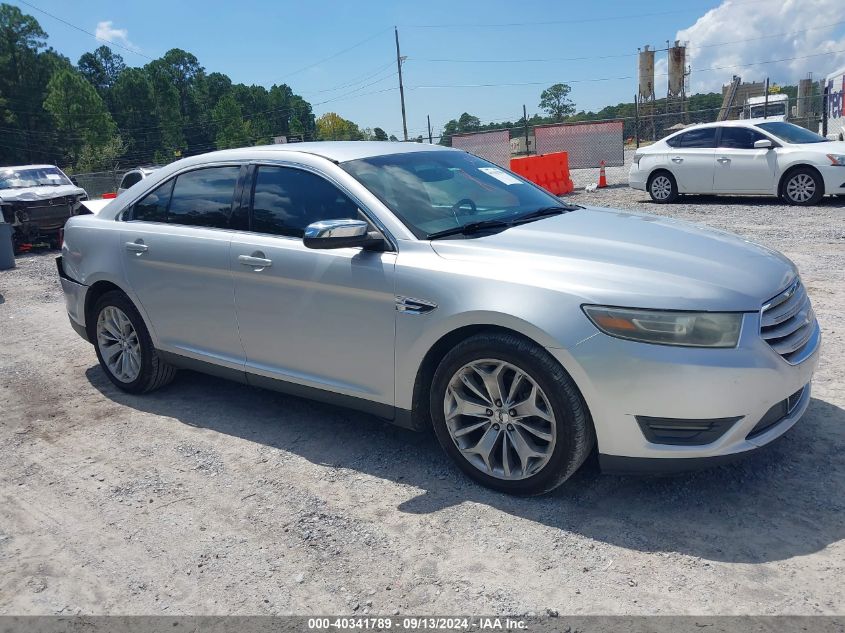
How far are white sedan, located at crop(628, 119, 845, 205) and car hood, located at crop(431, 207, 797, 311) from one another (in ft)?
32.4

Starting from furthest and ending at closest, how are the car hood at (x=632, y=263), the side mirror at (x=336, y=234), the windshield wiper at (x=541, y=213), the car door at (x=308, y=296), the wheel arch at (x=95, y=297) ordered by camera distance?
1. the wheel arch at (x=95, y=297)
2. the windshield wiper at (x=541, y=213)
3. the car door at (x=308, y=296)
4. the side mirror at (x=336, y=234)
5. the car hood at (x=632, y=263)

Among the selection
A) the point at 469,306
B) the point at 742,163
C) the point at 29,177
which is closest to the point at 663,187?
the point at 742,163

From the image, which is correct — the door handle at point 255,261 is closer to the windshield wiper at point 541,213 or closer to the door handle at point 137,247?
the door handle at point 137,247

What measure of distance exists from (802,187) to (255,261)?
11.4 m

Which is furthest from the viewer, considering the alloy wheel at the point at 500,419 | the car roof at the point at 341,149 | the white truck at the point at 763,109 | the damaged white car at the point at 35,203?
the white truck at the point at 763,109

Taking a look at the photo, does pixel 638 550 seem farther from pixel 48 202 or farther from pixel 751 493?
pixel 48 202

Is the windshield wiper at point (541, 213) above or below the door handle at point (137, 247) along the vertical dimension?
above

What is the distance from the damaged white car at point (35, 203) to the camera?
50.1 ft

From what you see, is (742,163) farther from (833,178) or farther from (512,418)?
(512,418)

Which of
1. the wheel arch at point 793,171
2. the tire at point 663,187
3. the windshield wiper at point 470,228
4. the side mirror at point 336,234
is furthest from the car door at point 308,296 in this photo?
the tire at point 663,187

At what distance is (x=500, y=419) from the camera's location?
3.40 meters

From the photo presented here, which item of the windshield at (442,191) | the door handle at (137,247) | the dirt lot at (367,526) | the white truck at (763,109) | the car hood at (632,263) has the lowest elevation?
the dirt lot at (367,526)

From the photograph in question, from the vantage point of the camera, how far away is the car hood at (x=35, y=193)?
15344mm

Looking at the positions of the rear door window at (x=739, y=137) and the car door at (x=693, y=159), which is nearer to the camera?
the rear door window at (x=739, y=137)
